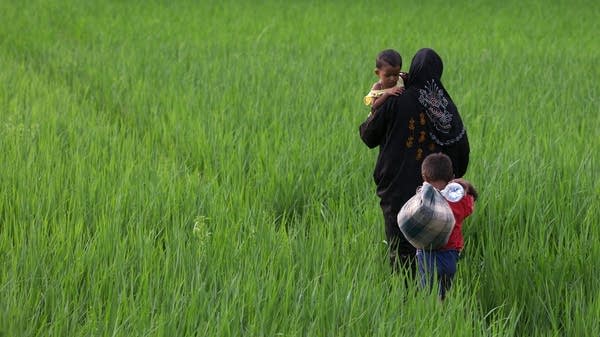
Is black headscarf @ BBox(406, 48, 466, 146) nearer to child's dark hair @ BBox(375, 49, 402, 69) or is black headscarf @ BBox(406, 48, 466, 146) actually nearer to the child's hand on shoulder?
child's dark hair @ BBox(375, 49, 402, 69)

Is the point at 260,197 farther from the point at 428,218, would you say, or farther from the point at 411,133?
the point at 428,218

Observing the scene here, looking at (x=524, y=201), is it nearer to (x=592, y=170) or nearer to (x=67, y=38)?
(x=592, y=170)

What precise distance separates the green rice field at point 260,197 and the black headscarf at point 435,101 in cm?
43

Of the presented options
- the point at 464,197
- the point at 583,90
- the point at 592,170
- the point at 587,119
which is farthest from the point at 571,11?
the point at 464,197

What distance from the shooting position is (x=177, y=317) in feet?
8.02

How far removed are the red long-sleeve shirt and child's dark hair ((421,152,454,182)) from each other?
87mm

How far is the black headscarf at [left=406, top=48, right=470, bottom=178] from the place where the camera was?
3020 mm

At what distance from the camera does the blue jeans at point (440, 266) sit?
113 inches

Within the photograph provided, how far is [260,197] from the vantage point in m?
3.92

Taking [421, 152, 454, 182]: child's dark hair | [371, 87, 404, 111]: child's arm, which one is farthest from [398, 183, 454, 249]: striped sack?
[371, 87, 404, 111]: child's arm

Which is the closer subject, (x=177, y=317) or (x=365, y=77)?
(x=177, y=317)

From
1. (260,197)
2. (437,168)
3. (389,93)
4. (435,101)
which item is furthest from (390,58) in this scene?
(260,197)

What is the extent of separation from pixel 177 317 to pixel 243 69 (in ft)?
15.9

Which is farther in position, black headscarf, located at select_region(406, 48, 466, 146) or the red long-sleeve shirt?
black headscarf, located at select_region(406, 48, 466, 146)
